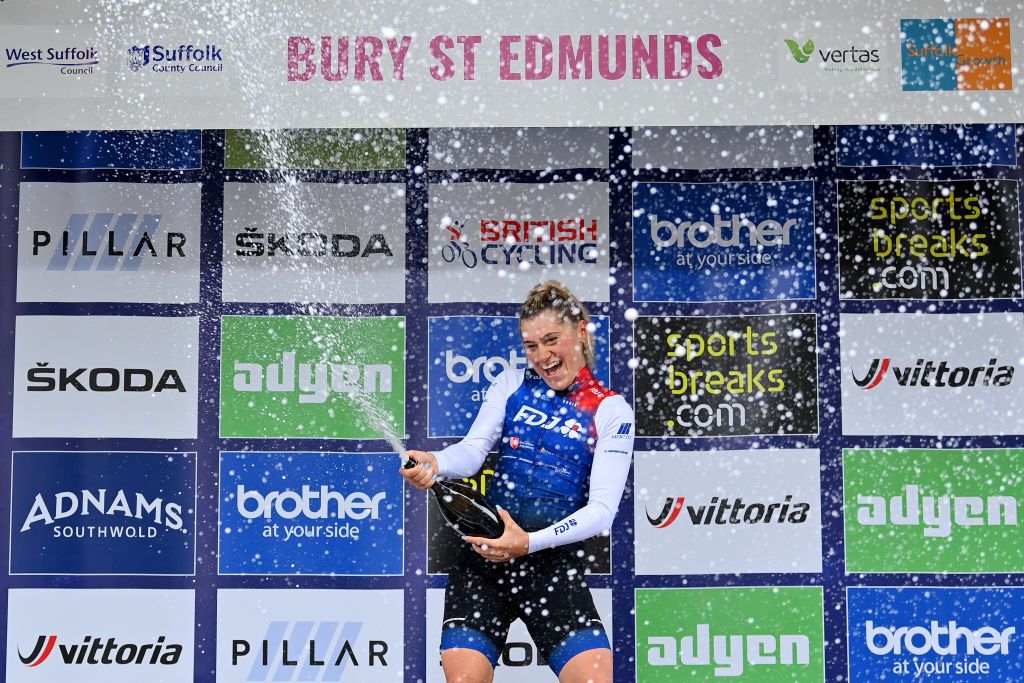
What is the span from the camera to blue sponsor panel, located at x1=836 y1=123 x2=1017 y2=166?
3477 mm

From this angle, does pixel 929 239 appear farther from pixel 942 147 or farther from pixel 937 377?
pixel 937 377

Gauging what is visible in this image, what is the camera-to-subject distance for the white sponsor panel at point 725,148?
3.49m

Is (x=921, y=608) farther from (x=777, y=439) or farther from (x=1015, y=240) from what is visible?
(x=1015, y=240)

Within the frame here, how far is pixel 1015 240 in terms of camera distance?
→ 3.46 m

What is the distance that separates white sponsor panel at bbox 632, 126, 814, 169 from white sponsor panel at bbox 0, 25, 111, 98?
1.93 m

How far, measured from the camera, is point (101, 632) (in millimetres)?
3436

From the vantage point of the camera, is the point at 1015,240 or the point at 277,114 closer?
the point at 277,114

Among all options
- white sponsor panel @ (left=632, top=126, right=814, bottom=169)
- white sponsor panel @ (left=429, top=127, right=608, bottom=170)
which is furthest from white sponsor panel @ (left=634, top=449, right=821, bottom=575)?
white sponsor panel @ (left=429, top=127, right=608, bottom=170)

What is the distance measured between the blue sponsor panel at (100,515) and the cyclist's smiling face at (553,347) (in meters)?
1.47

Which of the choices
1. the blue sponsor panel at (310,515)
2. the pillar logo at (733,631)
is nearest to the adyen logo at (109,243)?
the blue sponsor panel at (310,515)

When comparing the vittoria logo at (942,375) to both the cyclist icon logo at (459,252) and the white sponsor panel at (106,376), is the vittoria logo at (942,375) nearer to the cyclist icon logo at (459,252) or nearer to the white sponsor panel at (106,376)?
the cyclist icon logo at (459,252)

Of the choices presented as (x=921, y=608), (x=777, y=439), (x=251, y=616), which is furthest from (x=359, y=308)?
(x=921, y=608)

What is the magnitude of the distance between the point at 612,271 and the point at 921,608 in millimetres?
1718

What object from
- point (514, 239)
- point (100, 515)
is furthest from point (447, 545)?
point (100, 515)
